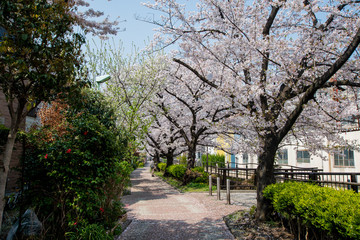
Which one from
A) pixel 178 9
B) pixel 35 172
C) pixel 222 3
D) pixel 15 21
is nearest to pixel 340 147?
pixel 222 3

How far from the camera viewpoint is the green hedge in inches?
143

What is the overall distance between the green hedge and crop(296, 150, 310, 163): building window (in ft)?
58.6

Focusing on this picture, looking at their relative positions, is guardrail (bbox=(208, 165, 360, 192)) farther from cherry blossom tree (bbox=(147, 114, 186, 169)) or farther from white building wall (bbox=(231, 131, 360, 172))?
cherry blossom tree (bbox=(147, 114, 186, 169))

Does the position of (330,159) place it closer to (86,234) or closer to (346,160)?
(346,160)

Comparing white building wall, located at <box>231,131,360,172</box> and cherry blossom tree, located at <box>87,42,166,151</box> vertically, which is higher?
cherry blossom tree, located at <box>87,42,166,151</box>

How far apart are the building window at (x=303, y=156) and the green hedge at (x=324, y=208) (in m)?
17.8

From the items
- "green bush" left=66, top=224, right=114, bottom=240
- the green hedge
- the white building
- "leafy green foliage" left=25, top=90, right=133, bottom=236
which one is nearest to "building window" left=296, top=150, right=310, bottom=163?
the white building

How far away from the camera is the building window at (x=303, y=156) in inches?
856

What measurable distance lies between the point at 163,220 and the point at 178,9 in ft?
22.4

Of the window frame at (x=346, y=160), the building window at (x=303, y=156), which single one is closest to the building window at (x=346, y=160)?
the window frame at (x=346, y=160)

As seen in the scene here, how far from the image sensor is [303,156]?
22.2 m

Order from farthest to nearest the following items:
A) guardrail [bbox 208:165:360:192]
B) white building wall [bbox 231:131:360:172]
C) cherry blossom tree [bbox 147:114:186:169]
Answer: cherry blossom tree [bbox 147:114:186:169] < white building wall [bbox 231:131:360:172] < guardrail [bbox 208:165:360:192]

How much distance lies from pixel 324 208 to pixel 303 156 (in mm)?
19936

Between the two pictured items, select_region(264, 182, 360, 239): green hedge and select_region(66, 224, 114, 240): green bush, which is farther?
A: select_region(66, 224, 114, 240): green bush
